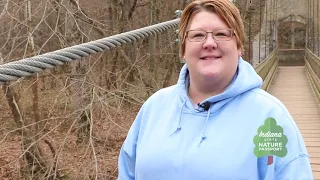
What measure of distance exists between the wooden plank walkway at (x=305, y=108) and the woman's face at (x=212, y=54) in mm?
3908

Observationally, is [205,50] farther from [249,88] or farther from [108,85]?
[108,85]

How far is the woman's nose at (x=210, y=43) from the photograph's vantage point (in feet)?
3.84

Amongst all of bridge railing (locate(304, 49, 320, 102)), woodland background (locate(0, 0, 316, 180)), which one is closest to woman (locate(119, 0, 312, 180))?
woodland background (locate(0, 0, 316, 180))

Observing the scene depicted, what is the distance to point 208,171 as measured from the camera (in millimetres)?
1091

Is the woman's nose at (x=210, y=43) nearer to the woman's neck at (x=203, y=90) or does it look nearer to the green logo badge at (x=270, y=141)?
the woman's neck at (x=203, y=90)

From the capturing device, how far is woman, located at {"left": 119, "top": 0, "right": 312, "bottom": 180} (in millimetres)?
1075

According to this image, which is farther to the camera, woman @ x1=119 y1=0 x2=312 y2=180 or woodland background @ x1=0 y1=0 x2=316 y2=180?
woodland background @ x1=0 y1=0 x2=316 y2=180

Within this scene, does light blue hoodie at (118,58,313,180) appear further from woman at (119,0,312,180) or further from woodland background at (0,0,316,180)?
woodland background at (0,0,316,180)

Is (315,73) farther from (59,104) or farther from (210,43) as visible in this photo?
(210,43)

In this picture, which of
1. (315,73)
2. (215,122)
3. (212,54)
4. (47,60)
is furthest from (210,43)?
(315,73)

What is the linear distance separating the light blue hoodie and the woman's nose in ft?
0.29

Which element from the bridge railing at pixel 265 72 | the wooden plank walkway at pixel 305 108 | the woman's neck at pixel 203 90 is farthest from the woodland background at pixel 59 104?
the woman's neck at pixel 203 90

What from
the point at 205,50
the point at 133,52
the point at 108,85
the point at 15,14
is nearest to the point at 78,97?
the point at 108,85

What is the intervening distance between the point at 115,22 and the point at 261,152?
862 centimetres
